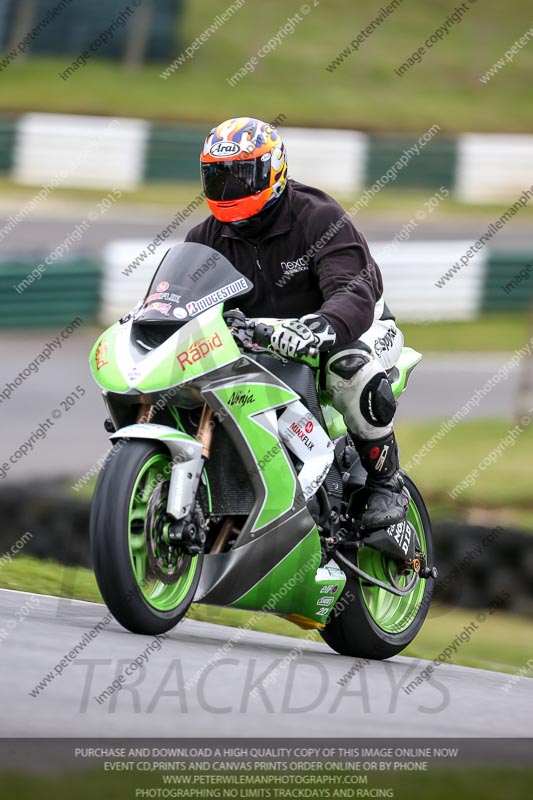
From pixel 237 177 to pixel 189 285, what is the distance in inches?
20.4

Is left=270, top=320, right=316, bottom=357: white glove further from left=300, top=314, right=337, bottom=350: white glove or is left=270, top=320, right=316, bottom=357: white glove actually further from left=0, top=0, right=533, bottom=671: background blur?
left=0, top=0, right=533, bottom=671: background blur

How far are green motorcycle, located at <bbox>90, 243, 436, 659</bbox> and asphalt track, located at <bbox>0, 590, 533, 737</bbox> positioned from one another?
0.23m

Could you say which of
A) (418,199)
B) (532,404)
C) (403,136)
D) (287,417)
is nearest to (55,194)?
(418,199)

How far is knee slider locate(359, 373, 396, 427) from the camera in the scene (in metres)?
5.51

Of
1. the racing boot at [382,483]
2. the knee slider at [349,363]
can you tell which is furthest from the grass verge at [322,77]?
the knee slider at [349,363]

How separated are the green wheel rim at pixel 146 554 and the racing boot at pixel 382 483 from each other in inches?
39.9

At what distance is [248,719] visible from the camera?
4.26 m

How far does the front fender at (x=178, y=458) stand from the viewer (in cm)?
477

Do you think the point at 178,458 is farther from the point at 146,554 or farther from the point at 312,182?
the point at 312,182

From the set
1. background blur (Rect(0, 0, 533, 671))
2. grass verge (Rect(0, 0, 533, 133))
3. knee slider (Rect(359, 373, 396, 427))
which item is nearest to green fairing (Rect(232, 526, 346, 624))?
→ knee slider (Rect(359, 373, 396, 427))

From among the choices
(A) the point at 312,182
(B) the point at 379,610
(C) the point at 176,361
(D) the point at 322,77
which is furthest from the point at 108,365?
(D) the point at 322,77

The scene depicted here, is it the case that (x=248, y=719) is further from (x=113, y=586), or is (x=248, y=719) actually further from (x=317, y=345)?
(x=317, y=345)

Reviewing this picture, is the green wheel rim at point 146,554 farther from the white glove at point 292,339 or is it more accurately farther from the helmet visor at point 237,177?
the helmet visor at point 237,177

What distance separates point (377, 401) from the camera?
5551mm
